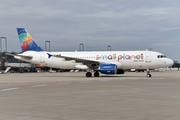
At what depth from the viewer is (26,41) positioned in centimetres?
4094

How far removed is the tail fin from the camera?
4062 centimetres

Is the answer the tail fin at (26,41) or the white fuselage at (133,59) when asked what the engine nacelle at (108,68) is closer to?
the white fuselage at (133,59)

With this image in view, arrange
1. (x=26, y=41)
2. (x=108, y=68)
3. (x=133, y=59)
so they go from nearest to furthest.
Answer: (x=108, y=68)
(x=133, y=59)
(x=26, y=41)

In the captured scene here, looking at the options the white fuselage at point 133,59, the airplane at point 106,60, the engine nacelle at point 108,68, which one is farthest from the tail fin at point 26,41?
the engine nacelle at point 108,68

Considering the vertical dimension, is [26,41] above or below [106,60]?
above

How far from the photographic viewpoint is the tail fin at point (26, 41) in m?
40.6

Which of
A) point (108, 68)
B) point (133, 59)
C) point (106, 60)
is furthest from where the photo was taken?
point (106, 60)

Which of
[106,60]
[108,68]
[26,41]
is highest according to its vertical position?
[26,41]

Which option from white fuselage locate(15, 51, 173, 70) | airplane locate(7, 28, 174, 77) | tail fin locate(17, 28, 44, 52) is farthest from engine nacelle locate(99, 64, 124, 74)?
tail fin locate(17, 28, 44, 52)

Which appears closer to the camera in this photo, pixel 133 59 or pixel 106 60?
pixel 133 59

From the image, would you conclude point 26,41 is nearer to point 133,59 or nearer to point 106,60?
point 106,60

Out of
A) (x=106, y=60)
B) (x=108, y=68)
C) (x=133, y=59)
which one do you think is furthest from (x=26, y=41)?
(x=133, y=59)

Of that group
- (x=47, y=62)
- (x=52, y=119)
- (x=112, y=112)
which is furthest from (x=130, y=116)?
(x=47, y=62)

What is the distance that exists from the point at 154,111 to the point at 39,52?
32.9 metres
